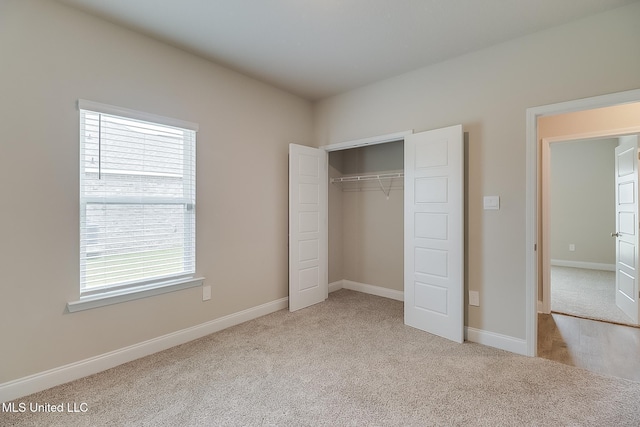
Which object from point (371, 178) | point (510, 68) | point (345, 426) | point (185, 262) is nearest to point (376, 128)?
point (371, 178)

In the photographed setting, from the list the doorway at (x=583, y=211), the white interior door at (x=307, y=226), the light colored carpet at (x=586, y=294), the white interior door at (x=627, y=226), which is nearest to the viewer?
the white interior door at (x=627, y=226)

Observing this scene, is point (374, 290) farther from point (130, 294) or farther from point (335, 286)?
point (130, 294)

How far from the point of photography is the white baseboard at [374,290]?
418 centimetres

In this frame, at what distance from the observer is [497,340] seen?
2746 millimetres

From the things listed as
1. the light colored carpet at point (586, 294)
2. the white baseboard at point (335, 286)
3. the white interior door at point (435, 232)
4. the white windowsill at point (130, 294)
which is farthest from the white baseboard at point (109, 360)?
the light colored carpet at point (586, 294)

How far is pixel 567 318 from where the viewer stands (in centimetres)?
354

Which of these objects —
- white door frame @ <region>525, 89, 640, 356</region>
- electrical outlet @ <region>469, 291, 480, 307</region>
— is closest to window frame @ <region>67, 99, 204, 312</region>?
electrical outlet @ <region>469, 291, 480, 307</region>

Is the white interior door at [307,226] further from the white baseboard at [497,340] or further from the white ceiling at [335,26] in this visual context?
the white baseboard at [497,340]

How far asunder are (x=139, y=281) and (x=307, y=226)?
1998mm

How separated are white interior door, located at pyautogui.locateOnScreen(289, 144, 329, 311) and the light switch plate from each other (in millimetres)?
2013

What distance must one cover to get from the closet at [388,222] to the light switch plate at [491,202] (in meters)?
0.23

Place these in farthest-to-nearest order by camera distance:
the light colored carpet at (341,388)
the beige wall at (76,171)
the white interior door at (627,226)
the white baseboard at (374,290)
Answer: the white baseboard at (374,290) → the white interior door at (627,226) → the beige wall at (76,171) → the light colored carpet at (341,388)

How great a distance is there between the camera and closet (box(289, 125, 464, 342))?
2.91 m

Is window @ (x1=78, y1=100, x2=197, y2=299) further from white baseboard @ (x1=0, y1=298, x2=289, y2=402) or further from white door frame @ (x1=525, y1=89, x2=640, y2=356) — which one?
white door frame @ (x1=525, y1=89, x2=640, y2=356)
